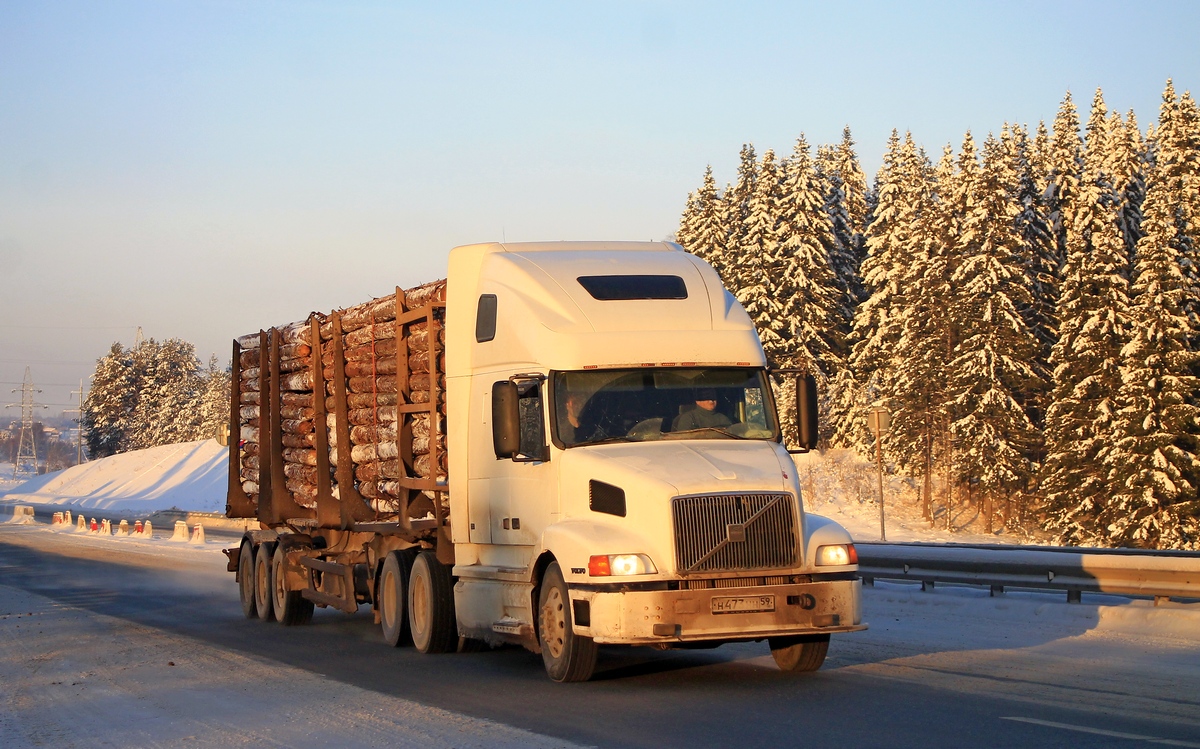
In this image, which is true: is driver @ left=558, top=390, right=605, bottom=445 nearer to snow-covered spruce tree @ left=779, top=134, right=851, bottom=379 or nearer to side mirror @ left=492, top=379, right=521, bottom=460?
side mirror @ left=492, top=379, right=521, bottom=460

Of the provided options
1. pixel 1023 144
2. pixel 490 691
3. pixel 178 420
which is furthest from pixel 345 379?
pixel 178 420

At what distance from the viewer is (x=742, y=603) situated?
32.2 ft

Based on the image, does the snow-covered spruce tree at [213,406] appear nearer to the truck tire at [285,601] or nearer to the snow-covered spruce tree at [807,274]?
the snow-covered spruce tree at [807,274]

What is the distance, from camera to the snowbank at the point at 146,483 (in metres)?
79.1

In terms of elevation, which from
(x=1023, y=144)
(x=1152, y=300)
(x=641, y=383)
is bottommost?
(x=641, y=383)

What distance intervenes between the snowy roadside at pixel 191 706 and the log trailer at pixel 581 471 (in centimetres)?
157

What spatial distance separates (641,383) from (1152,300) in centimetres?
3437

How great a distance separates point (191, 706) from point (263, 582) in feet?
26.1

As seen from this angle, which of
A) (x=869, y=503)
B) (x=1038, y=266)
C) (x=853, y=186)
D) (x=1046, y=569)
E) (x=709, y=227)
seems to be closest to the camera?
(x=1046, y=569)

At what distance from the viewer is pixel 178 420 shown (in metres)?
125

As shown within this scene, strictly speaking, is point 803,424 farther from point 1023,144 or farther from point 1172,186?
point 1023,144

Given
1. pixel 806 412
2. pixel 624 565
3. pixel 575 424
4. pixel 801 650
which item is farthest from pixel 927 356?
pixel 624 565

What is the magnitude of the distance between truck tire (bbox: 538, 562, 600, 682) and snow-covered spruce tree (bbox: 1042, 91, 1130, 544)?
35.3m

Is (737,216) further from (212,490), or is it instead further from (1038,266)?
(212,490)
